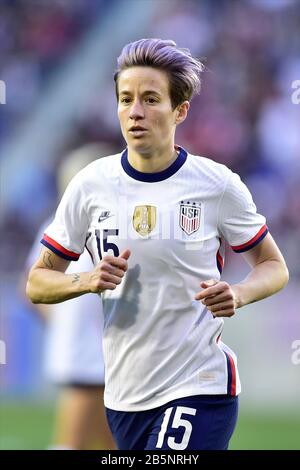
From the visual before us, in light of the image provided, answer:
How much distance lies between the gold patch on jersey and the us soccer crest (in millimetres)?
116

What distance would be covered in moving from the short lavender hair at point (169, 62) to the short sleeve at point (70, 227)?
0.47m

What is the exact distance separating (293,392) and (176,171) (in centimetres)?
622

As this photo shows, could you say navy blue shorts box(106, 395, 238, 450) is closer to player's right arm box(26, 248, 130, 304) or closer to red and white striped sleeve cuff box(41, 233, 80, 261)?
player's right arm box(26, 248, 130, 304)

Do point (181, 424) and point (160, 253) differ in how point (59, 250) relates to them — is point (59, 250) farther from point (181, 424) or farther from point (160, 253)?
point (181, 424)

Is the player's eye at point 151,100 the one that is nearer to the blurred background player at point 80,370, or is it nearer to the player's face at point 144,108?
the player's face at point 144,108

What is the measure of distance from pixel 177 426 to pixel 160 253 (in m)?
0.70

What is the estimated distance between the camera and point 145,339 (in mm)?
4051

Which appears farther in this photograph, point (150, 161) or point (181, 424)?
point (150, 161)

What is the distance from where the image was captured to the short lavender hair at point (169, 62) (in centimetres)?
411

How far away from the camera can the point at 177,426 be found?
3.96m

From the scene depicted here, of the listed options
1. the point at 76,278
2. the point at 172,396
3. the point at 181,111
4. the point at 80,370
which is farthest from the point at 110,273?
the point at 80,370
